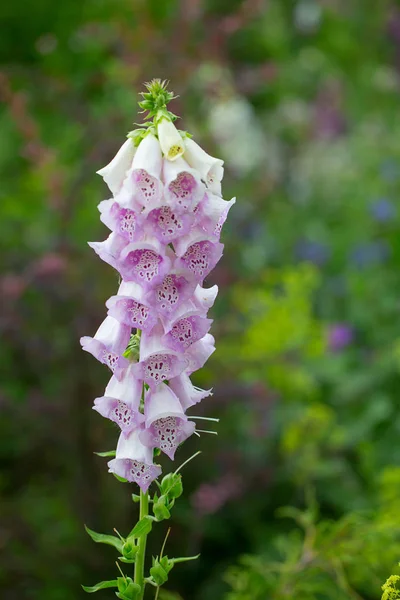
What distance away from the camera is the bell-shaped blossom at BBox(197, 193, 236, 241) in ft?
3.79

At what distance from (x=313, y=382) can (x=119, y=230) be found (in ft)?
6.74

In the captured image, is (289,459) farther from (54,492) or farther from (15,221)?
(15,221)

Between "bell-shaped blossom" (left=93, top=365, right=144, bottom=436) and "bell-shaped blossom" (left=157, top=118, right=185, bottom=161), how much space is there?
1.08ft

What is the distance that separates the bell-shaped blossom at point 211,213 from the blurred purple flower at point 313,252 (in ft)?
11.2

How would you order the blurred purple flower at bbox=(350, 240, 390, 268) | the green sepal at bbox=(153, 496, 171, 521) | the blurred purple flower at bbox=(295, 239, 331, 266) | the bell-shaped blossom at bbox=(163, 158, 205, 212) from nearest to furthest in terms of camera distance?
the bell-shaped blossom at bbox=(163, 158, 205, 212), the green sepal at bbox=(153, 496, 171, 521), the blurred purple flower at bbox=(350, 240, 390, 268), the blurred purple flower at bbox=(295, 239, 331, 266)

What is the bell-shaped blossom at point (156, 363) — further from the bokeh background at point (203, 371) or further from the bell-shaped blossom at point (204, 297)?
the bokeh background at point (203, 371)

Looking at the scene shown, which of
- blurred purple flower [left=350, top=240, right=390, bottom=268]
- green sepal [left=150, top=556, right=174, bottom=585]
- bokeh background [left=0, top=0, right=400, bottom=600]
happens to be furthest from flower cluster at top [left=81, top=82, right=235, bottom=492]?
blurred purple flower [left=350, top=240, right=390, bottom=268]

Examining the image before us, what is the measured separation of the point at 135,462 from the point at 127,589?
20 centimetres

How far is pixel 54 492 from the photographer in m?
→ 2.88

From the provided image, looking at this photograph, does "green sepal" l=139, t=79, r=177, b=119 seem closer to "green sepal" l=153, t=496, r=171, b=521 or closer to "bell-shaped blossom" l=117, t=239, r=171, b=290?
"bell-shaped blossom" l=117, t=239, r=171, b=290

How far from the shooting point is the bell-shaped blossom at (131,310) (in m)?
1.17

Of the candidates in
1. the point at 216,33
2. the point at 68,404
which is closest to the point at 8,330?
the point at 68,404

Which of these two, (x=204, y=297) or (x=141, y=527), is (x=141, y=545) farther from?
(x=204, y=297)

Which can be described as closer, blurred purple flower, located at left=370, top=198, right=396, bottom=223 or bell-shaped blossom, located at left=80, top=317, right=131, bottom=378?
bell-shaped blossom, located at left=80, top=317, right=131, bottom=378
